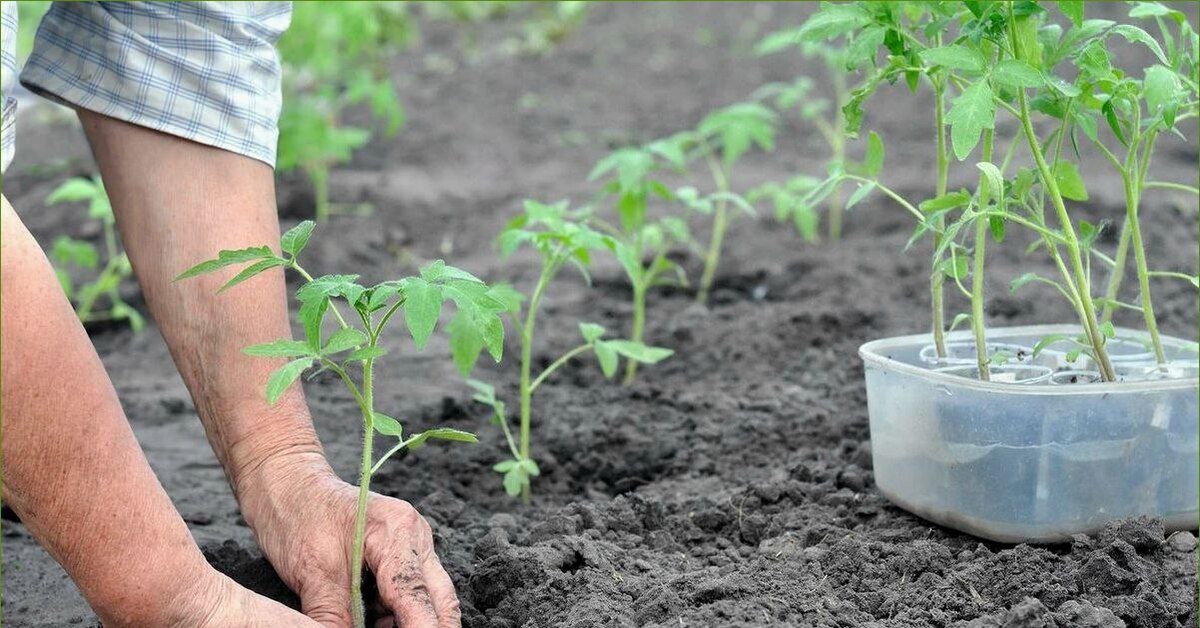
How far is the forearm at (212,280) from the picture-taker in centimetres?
204

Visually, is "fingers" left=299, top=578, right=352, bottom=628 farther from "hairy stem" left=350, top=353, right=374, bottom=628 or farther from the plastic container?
the plastic container

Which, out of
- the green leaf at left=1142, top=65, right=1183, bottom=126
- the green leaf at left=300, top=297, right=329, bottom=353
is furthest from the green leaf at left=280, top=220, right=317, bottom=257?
the green leaf at left=1142, top=65, right=1183, bottom=126

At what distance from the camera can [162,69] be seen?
83.5 inches

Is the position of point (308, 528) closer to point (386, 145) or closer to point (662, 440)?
point (662, 440)

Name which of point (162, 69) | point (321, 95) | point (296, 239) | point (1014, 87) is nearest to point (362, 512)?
point (296, 239)

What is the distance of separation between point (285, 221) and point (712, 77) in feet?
11.1

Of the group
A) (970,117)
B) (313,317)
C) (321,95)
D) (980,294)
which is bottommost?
(980,294)

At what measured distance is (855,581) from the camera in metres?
1.92

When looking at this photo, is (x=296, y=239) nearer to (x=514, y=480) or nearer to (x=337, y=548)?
(x=337, y=548)

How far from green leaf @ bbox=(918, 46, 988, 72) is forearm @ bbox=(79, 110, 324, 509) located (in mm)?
1068

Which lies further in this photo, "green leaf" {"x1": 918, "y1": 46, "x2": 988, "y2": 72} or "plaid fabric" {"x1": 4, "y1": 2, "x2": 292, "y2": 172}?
"plaid fabric" {"x1": 4, "y1": 2, "x2": 292, "y2": 172}

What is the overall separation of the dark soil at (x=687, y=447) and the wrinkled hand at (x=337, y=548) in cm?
11

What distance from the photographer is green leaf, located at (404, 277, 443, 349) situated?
159cm

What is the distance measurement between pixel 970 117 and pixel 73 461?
1.22m
